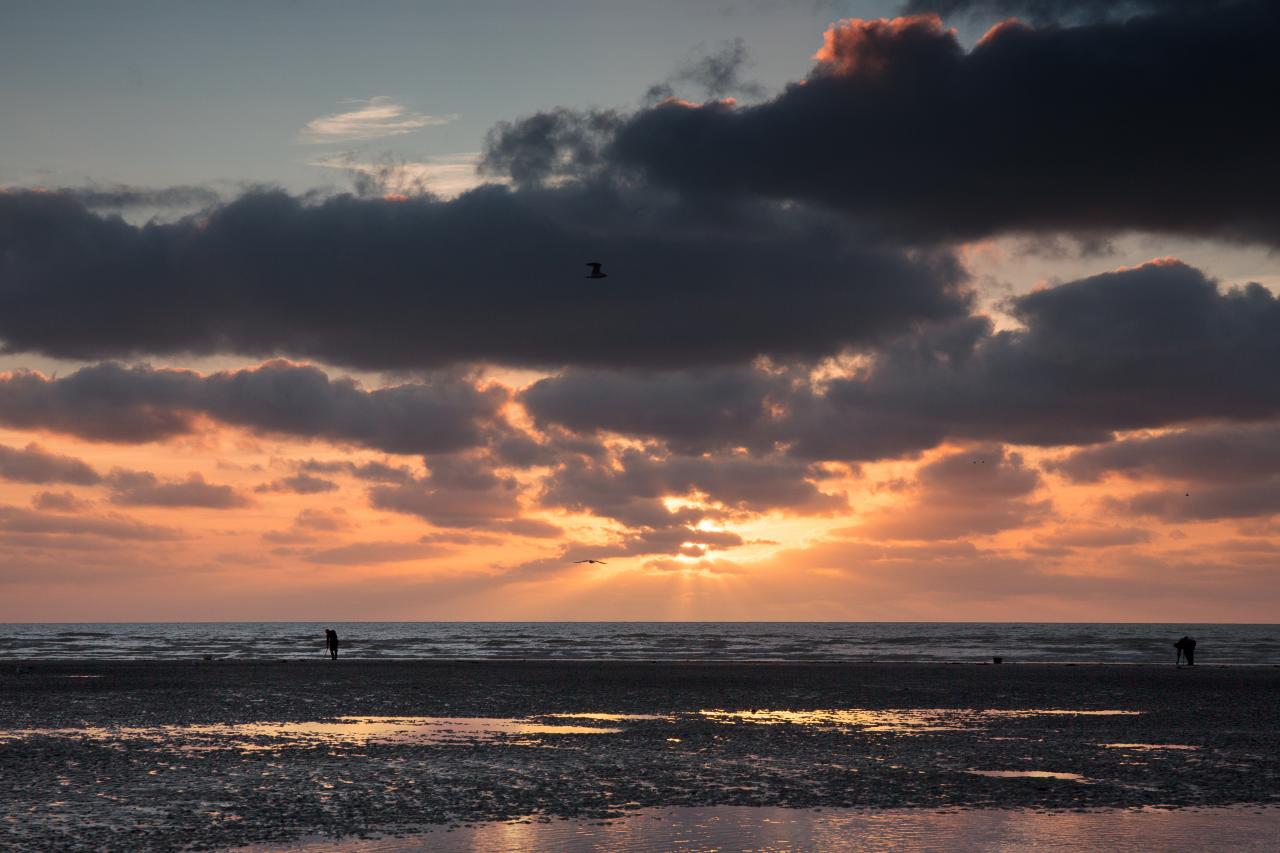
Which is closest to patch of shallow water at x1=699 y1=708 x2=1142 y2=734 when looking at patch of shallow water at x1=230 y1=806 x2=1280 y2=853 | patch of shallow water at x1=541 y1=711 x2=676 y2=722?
patch of shallow water at x1=541 y1=711 x2=676 y2=722

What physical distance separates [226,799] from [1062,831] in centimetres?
1371

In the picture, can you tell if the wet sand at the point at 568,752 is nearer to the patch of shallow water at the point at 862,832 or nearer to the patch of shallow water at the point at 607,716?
the patch of shallow water at the point at 607,716

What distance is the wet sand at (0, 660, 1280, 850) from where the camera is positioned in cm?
1883

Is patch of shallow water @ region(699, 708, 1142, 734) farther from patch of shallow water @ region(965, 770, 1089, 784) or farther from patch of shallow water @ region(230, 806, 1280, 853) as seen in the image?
patch of shallow water @ region(230, 806, 1280, 853)

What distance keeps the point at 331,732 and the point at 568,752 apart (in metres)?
7.44

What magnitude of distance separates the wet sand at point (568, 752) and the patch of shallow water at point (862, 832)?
719 mm

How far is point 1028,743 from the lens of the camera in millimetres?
28016

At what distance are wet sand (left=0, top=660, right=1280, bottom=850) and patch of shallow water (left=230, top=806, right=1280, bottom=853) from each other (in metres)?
0.72

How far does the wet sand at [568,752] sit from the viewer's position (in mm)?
18828

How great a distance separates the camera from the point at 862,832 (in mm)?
16891

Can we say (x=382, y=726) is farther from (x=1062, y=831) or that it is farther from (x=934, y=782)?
(x=1062, y=831)

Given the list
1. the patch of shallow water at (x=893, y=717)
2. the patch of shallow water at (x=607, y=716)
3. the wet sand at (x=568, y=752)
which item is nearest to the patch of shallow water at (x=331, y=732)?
the wet sand at (x=568, y=752)

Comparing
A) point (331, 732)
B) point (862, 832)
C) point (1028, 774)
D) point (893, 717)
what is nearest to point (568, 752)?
point (331, 732)

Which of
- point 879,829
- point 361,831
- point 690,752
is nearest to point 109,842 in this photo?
point 361,831
